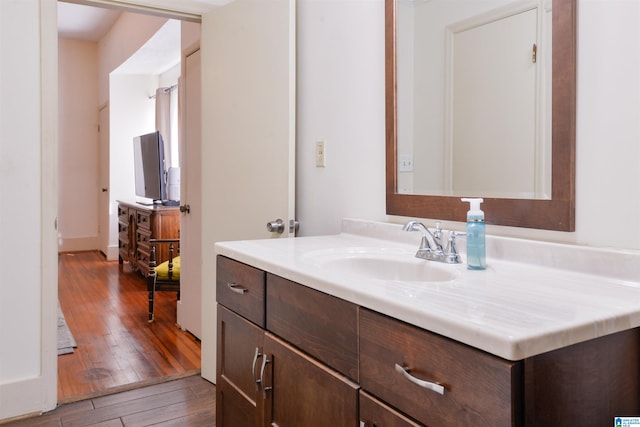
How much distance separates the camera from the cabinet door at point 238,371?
53.8 inches

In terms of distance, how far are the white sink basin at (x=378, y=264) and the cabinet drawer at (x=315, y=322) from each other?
0.50ft

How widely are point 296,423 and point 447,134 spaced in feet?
3.12

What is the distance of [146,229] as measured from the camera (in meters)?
4.43

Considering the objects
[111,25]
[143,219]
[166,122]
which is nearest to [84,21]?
[111,25]

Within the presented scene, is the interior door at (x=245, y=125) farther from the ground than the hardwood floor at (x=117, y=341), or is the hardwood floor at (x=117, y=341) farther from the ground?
the interior door at (x=245, y=125)

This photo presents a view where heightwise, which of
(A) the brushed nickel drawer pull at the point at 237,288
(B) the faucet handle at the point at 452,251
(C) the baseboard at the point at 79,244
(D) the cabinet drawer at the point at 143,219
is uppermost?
(B) the faucet handle at the point at 452,251

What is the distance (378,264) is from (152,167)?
152 inches

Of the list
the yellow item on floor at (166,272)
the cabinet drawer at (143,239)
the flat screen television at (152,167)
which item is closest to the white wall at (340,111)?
the yellow item on floor at (166,272)

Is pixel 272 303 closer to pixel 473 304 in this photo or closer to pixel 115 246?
pixel 473 304

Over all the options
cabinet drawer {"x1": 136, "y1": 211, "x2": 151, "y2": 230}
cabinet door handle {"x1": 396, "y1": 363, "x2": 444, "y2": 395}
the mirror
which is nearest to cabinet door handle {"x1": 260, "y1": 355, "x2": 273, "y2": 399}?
cabinet door handle {"x1": 396, "y1": 363, "x2": 444, "y2": 395}

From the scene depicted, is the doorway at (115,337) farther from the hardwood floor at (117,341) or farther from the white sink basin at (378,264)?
the white sink basin at (378,264)

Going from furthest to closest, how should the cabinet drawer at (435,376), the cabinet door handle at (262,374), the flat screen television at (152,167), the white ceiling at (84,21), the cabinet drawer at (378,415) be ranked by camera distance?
the white ceiling at (84,21)
the flat screen television at (152,167)
the cabinet door handle at (262,374)
the cabinet drawer at (378,415)
the cabinet drawer at (435,376)

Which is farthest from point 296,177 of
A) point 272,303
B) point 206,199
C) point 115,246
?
point 115,246

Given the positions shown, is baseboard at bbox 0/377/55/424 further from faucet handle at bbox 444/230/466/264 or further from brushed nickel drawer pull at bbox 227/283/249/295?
faucet handle at bbox 444/230/466/264
